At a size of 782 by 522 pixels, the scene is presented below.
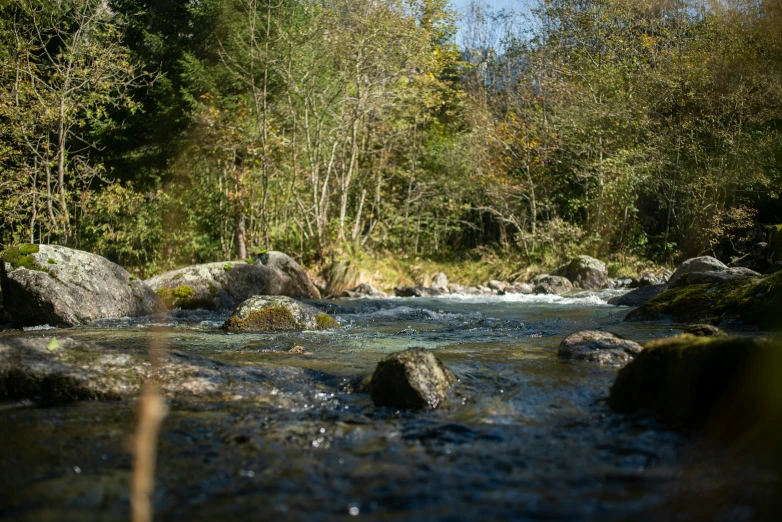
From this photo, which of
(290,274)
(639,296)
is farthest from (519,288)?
(290,274)

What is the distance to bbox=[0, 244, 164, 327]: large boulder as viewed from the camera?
29.3 ft

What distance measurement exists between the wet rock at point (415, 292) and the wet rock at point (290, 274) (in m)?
2.30

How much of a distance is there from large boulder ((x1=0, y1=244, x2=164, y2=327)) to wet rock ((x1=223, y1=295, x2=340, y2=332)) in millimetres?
2793

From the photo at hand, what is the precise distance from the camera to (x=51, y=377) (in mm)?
4062

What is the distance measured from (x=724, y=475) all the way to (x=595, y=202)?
17183 millimetres

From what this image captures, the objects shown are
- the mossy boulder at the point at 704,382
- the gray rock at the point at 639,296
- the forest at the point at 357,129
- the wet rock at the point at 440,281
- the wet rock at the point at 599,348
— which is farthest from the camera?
the wet rock at the point at 440,281

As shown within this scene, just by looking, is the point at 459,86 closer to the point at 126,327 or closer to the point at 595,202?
the point at 595,202

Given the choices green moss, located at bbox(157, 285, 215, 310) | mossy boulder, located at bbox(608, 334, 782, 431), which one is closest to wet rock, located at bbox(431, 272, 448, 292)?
green moss, located at bbox(157, 285, 215, 310)

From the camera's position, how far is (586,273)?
1617 cm

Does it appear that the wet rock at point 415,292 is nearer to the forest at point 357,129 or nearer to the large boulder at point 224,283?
the forest at point 357,129

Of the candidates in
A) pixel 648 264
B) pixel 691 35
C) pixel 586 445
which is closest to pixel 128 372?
pixel 586 445

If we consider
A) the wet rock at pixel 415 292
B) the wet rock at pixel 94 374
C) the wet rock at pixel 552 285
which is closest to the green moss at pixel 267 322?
the wet rock at pixel 94 374

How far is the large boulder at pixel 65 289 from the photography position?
892 centimetres

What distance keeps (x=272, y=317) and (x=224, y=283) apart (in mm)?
4337
